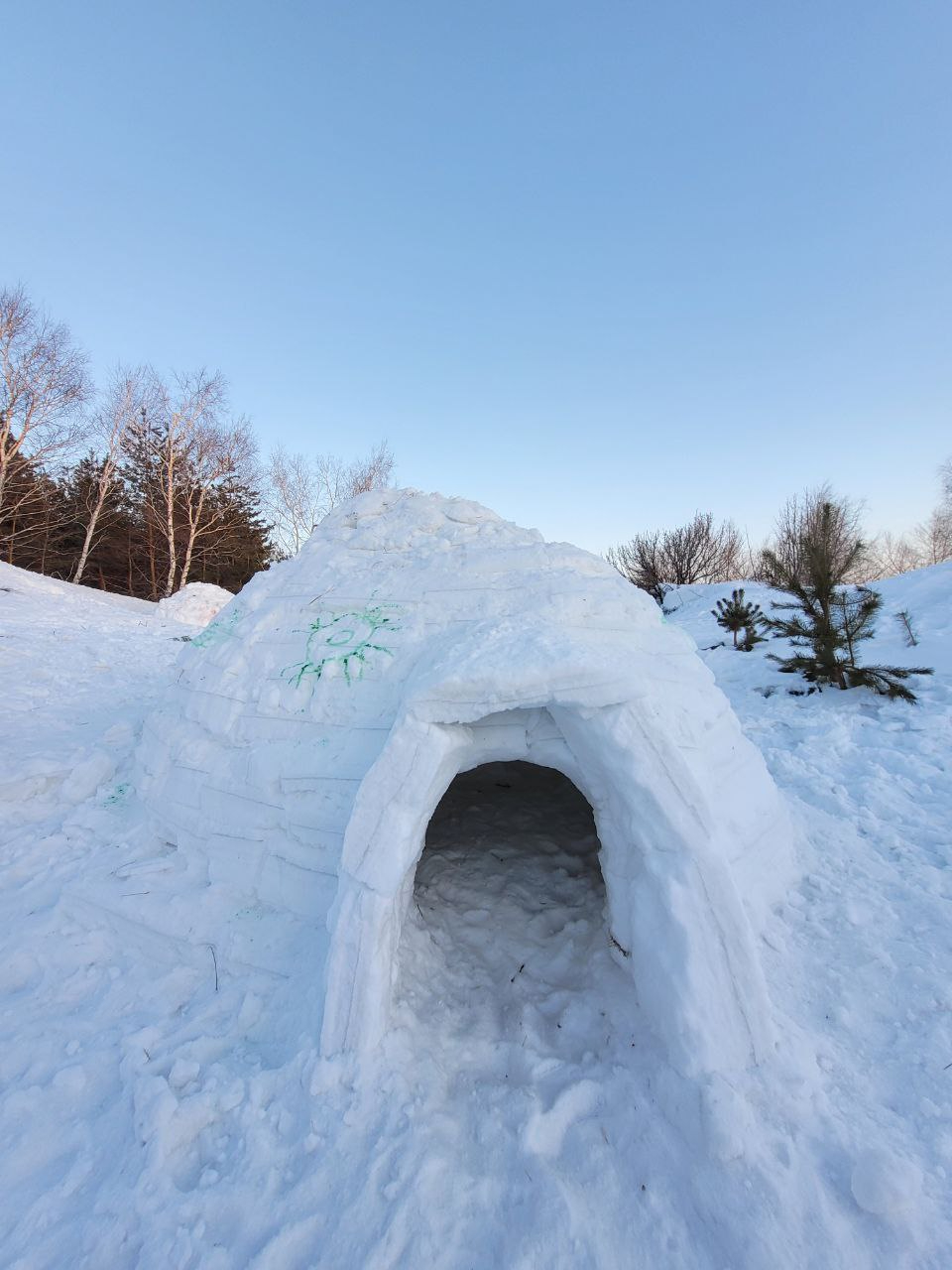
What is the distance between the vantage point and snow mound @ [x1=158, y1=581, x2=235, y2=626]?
41.3ft

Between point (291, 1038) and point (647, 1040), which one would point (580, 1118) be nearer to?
point (647, 1040)

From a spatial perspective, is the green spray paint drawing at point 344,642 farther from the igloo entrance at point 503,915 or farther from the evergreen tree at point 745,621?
the evergreen tree at point 745,621

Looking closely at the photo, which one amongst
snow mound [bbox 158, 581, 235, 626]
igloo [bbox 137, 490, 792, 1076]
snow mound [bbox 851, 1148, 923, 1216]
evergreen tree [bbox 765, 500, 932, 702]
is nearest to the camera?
snow mound [bbox 851, 1148, 923, 1216]

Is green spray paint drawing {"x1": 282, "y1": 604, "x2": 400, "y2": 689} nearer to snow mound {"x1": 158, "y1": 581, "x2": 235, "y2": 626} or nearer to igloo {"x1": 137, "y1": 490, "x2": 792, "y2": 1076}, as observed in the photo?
igloo {"x1": 137, "y1": 490, "x2": 792, "y2": 1076}

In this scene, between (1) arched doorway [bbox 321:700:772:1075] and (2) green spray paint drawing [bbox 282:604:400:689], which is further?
(2) green spray paint drawing [bbox 282:604:400:689]

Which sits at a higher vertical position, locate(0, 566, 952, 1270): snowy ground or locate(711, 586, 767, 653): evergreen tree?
locate(711, 586, 767, 653): evergreen tree

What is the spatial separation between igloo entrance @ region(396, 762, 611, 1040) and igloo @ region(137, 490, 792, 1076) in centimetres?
34

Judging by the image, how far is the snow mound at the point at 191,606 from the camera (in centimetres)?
1258

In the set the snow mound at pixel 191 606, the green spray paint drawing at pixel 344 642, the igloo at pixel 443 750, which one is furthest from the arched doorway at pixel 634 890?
the snow mound at pixel 191 606

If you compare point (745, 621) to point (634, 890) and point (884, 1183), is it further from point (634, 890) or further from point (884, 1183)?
point (884, 1183)

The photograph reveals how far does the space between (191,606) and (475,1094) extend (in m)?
13.5

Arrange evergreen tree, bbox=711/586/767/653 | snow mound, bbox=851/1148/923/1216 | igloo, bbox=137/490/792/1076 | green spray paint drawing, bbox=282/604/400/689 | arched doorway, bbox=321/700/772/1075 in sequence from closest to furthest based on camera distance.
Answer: snow mound, bbox=851/1148/923/1216, arched doorway, bbox=321/700/772/1075, igloo, bbox=137/490/792/1076, green spray paint drawing, bbox=282/604/400/689, evergreen tree, bbox=711/586/767/653

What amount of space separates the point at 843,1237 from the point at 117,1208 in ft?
7.75

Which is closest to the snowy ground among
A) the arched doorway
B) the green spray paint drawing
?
the arched doorway
